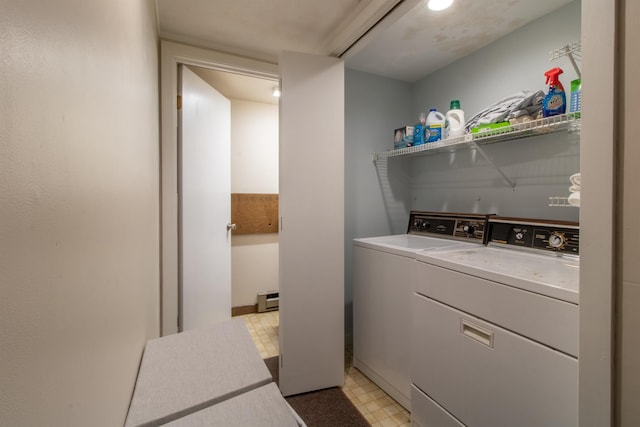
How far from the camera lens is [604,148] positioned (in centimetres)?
A: 68

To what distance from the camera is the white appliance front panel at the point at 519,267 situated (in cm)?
99

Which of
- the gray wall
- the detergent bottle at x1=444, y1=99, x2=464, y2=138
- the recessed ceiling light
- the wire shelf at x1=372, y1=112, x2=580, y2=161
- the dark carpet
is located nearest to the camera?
the wire shelf at x1=372, y1=112, x2=580, y2=161

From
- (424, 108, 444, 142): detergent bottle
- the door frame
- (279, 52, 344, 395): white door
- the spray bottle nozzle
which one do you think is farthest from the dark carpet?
the spray bottle nozzle

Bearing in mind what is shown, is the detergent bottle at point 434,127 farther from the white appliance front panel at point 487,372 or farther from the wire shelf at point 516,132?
the white appliance front panel at point 487,372

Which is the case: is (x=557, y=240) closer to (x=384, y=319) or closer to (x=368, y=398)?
(x=384, y=319)

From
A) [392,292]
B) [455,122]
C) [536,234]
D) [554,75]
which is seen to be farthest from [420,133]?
[392,292]

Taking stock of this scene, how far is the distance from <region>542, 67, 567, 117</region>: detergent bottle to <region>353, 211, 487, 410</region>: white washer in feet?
2.24

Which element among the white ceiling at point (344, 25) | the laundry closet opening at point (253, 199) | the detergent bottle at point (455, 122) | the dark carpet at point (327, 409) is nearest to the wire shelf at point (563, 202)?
the detergent bottle at point (455, 122)

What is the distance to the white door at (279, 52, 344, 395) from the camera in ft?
5.79

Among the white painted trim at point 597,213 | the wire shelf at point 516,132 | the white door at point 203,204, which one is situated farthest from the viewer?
the white door at point 203,204

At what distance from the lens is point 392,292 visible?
5.78ft

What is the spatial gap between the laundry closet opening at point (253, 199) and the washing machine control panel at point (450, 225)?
164 centimetres

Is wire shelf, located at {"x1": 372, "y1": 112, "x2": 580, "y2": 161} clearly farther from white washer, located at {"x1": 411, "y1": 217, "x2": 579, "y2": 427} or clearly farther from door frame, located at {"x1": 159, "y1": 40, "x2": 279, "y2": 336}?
door frame, located at {"x1": 159, "y1": 40, "x2": 279, "y2": 336}

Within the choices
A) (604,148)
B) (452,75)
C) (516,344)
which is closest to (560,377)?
(516,344)
